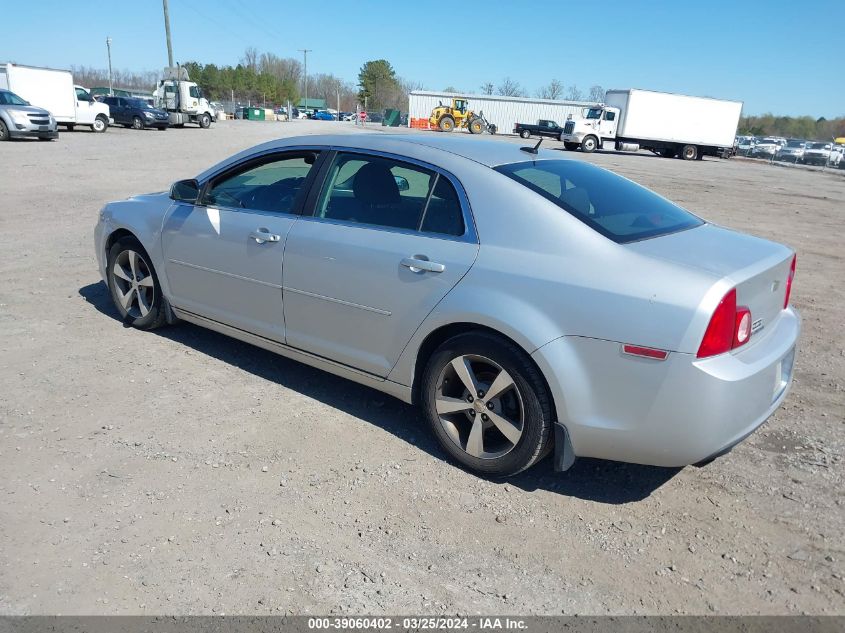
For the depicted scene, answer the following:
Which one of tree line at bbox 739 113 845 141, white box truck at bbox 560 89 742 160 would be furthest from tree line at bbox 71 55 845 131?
white box truck at bbox 560 89 742 160

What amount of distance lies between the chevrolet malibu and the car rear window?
17mm

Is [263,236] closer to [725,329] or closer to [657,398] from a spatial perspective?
[657,398]

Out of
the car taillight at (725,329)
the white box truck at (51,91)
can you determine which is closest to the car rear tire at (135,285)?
the car taillight at (725,329)

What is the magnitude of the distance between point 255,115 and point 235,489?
79.8 metres

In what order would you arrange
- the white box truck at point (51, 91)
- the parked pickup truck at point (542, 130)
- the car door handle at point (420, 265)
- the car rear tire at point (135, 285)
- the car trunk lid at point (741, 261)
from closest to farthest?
the car trunk lid at point (741, 261), the car door handle at point (420, 265), the car rear tire at point (135, 285), the white box truck at point (51, 91), the parked pickup truck at point (542, 130)

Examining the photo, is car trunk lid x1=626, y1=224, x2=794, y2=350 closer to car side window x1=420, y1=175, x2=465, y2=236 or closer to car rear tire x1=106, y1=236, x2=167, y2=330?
car side window x1=420, y1=175, x2=465, y2=236

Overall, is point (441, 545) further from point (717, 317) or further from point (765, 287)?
point (765, 287)

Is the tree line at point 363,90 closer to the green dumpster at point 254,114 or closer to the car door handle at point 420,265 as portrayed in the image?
the green dumpster at point 254,114

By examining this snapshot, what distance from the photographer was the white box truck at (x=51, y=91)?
2817 cm

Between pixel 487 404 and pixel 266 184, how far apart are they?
2.23 m

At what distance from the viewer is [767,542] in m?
2.93

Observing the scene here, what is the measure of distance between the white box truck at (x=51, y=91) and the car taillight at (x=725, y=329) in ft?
107

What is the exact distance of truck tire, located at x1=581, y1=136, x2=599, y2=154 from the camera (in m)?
40.7

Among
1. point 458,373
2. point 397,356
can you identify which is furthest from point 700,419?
point 397,356
